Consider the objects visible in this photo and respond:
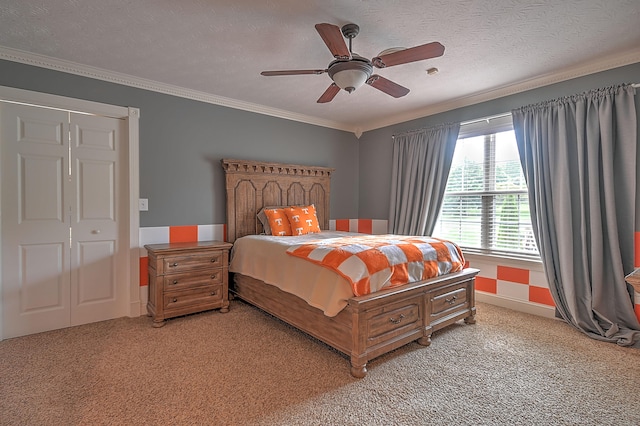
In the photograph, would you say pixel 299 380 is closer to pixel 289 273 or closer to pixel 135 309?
pixel 289 273

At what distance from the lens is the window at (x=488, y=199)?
3348 mm

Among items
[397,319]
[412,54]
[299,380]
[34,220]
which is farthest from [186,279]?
[412,54]

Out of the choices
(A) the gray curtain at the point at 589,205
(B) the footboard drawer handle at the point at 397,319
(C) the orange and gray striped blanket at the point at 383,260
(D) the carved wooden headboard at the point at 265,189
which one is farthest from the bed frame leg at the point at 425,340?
(D) the carved wooden headboard at the point at 265,189

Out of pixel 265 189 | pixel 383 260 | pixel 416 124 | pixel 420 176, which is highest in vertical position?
pixel 416 124

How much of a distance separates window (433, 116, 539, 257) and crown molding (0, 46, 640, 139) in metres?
0.39

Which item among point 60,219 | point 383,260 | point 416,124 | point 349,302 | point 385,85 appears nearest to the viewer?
point 349,302

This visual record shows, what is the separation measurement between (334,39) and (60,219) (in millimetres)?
2838

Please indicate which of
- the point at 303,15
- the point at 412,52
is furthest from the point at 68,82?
the point at 412,52

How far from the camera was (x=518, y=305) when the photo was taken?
3311mm

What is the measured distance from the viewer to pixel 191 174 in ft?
11.5

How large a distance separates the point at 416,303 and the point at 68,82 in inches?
141

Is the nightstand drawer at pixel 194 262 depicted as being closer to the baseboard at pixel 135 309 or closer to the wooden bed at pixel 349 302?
the wooden bed at pixel 349 302

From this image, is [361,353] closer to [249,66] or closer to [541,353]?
[541,353]

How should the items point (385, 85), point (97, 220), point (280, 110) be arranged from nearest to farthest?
point (385, 85) → point (97, 220) → point (280, 110)
